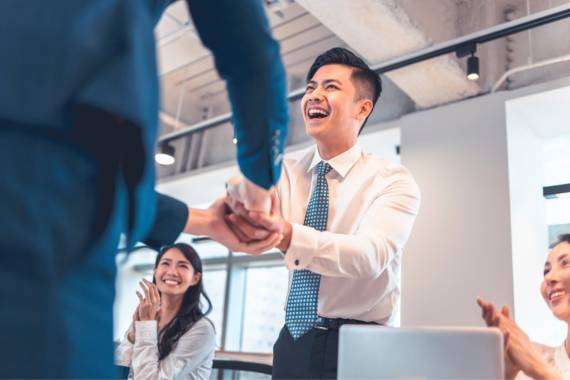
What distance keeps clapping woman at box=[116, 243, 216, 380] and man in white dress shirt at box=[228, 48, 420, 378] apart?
1.47 m

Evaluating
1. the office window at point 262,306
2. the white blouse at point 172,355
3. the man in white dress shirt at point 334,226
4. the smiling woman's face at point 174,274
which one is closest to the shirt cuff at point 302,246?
the man in white dress shirt at point 334,226

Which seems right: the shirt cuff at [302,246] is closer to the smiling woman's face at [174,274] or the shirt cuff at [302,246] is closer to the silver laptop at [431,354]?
the silver laptop at [431,354]

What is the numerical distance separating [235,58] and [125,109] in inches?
10.2

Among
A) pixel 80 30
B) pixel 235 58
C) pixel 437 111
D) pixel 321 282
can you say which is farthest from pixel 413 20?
pixel 80 30

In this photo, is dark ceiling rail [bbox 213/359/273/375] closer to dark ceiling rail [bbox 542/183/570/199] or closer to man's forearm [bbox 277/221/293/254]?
man's forearm [bbox 277/221/293/254]

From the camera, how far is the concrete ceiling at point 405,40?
364 cm

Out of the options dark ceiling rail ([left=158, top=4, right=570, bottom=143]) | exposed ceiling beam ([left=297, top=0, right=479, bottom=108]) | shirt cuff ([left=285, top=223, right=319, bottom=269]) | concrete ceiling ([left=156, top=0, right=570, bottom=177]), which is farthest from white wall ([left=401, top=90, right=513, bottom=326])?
shirt cuff ([left=285, top=223, right=319, bottom=269])

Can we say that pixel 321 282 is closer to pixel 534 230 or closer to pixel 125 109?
pixel 125 109

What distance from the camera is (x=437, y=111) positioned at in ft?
14.4

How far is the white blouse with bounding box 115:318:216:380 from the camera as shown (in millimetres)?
2869

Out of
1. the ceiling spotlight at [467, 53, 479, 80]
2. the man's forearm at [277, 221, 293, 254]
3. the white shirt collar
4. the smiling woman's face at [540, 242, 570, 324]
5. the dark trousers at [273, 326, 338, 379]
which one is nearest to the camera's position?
the man's forearm at [277, 221, 293, 254]

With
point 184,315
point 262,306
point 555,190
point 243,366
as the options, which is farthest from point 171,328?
point 262,306

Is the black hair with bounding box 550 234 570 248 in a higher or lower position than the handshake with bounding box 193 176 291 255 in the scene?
higher

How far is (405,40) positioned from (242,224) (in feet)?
9.46
